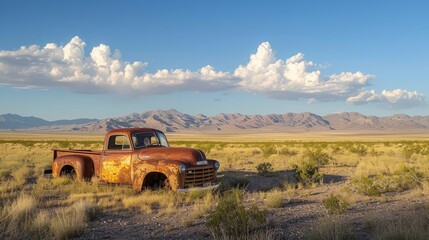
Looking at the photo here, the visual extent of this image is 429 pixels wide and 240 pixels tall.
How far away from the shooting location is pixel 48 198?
39.8ft

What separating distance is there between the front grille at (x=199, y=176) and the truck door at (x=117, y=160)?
1.99m

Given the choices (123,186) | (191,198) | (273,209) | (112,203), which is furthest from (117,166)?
(273,209)

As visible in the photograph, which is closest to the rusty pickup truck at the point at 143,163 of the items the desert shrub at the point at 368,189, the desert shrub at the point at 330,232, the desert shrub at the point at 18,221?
the desert shrub at the point at 18,221

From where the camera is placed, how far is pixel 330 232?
21.9ft

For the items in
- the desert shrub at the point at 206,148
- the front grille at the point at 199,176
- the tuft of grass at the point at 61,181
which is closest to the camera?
the front grille at the point at 199,176

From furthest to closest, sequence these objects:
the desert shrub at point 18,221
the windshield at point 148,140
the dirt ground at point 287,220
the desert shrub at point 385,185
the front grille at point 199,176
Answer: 1. the windshield at point 148,140
2. the desert shrub at point 385,185
3. the front grille at point 199,176
4. the dirt ground at point 287,220
5. the desert shrub at point 18,221

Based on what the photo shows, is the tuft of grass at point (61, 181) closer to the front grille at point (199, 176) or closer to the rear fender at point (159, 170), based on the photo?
the rear fender at point (159, 170)

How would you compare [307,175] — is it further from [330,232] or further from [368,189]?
[330,232]

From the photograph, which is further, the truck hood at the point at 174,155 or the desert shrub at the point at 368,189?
the desert shrub at the point at 368,189

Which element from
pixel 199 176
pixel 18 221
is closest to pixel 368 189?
pixel 199 176

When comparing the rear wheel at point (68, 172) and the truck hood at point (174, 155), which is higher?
the truck hood at point (174, 155)

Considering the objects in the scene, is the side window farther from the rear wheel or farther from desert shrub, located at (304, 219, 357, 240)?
desert shrub, located at (304, 219, 357, 240)

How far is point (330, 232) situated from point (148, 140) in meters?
7.43

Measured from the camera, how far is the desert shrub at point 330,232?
654 centimetres
